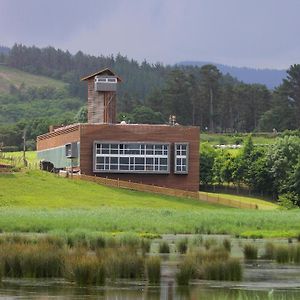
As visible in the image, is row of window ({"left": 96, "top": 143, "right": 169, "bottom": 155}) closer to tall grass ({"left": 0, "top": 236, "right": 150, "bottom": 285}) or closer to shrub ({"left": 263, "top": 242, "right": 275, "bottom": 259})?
shrub ({"left": 263, "top": 242, "right": 275, "bottom": 259})

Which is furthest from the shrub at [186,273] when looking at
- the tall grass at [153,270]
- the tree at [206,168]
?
the tree at [206,168]

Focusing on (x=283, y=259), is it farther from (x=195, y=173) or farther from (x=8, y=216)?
(x=195, y=173)

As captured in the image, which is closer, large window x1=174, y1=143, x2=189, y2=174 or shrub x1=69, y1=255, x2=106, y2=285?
shrub x1=69, y1=255, x2=106, y2=285

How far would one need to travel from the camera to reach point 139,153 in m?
116

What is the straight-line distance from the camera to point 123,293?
3216 centimetres

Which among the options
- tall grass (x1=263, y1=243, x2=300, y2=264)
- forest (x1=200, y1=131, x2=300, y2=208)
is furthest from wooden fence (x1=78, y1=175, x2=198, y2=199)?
tall grass (x1=263, y1=243, x2=300, y2=264)

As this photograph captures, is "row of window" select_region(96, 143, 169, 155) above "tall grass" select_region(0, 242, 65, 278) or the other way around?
above

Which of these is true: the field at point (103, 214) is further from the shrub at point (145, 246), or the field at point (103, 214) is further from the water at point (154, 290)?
the water at point (154, 290)

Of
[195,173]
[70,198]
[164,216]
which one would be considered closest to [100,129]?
[195,173]

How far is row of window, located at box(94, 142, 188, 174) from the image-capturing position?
115125 millimetres

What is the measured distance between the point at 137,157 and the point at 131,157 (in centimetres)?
67

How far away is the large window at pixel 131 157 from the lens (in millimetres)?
115125

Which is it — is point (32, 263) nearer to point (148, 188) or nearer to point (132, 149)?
point (148, 188)

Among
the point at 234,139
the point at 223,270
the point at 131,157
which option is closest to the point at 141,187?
the point at 131,157
